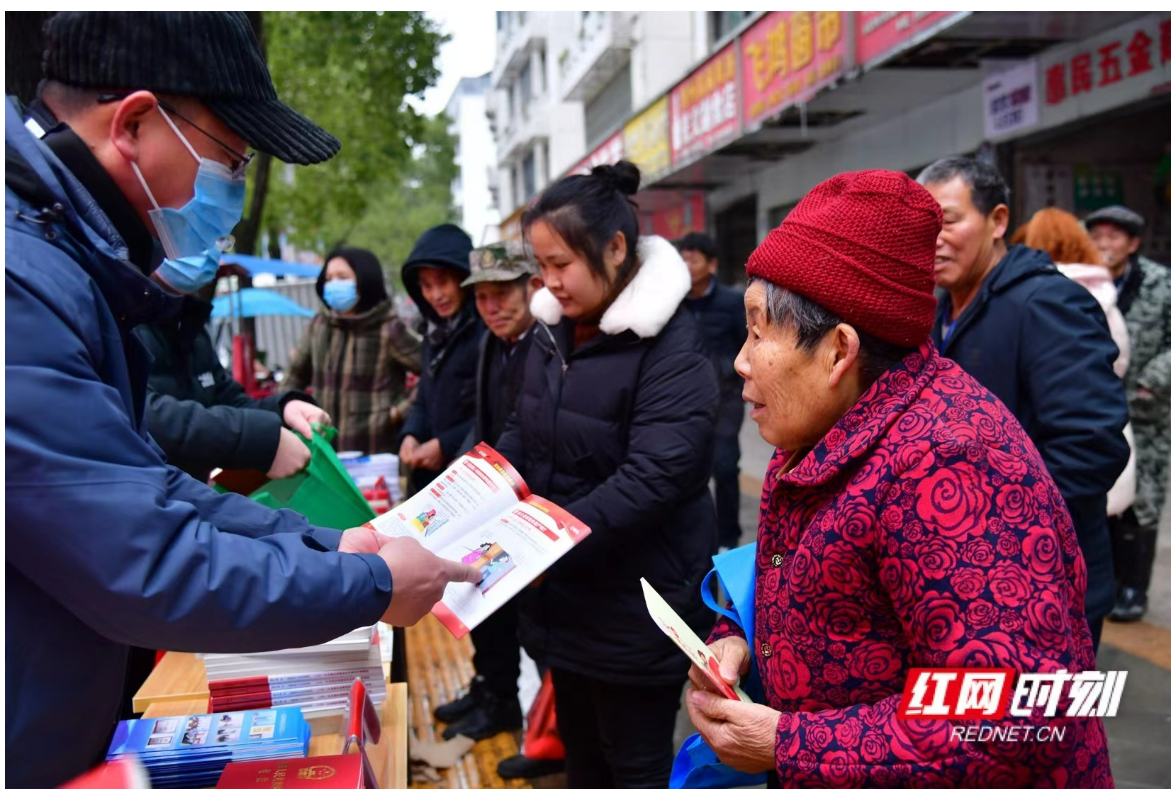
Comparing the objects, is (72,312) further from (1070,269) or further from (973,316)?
(1070,269)

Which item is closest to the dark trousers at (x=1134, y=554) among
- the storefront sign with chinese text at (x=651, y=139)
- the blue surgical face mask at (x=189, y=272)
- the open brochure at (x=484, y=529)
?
the open brochure at (x=484, y=529)

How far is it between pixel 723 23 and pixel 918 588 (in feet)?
45.6

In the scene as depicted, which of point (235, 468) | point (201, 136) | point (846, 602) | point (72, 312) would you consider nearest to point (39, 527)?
point (72, 312)

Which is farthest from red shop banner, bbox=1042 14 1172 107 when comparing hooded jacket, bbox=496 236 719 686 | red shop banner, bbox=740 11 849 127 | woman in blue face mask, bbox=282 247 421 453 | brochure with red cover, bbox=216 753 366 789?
brochure with red cover, bbox=216 753 366 789

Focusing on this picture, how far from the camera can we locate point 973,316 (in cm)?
253

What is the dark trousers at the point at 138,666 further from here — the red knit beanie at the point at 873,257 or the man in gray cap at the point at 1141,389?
the man in gray cap at the point at 1141,389

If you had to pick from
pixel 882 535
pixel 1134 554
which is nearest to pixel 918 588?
pixel 882 535

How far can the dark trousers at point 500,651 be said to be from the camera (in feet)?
12.8

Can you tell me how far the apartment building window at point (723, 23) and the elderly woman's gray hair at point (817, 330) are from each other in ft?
39.4

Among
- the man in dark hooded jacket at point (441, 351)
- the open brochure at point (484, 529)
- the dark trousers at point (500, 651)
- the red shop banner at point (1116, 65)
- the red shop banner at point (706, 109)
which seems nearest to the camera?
the open brochure at point (484, 529)

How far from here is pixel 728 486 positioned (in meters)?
6.20

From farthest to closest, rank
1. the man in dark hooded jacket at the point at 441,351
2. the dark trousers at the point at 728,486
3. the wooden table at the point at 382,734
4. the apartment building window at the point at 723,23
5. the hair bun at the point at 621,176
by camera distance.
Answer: the apartment building window at the point at 723,23
the dark trousers at the point at 728,486
the man in dark hooded jacket at the point at 441,351
the hair bun at the point at 621,176
the wooden table at the point at 382,734

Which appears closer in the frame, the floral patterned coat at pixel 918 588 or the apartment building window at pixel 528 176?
the floral patterned coat at pixel 918 588

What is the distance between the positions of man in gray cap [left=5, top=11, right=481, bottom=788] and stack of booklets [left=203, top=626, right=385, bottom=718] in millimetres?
481
